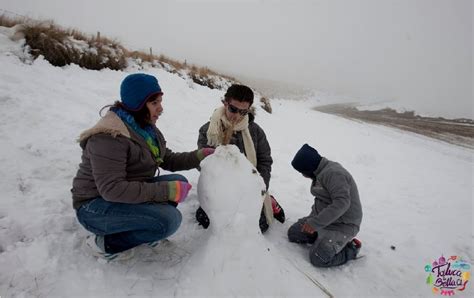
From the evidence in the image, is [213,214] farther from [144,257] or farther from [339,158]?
[339,158]

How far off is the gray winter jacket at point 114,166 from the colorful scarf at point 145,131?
49 millimetres

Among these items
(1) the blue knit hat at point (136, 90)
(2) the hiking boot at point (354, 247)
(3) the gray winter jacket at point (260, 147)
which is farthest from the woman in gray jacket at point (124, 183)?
(2) the hiking boot at point (354, 247)

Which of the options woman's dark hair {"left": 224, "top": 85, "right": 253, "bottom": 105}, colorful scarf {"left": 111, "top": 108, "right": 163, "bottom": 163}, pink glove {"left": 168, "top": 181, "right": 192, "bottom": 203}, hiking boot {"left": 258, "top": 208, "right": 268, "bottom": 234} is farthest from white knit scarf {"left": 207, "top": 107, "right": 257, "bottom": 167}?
pink glove {"left": 168, "top": 181, "right": 192, "bottom": 203}

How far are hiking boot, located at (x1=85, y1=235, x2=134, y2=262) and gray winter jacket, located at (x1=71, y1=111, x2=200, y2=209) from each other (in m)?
0.29

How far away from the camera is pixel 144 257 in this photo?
7.59 ft

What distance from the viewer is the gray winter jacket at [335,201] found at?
2762 mm

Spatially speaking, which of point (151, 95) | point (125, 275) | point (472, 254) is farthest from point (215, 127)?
point (472, 254)

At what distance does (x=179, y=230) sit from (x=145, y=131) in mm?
1123

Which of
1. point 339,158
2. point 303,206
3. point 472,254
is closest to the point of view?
point 472,254

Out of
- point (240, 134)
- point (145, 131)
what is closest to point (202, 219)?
point (240, 134)

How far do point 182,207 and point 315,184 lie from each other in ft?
5.09

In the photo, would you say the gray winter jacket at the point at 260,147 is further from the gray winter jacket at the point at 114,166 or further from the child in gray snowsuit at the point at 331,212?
the gray winter jacket at the point at 114,166

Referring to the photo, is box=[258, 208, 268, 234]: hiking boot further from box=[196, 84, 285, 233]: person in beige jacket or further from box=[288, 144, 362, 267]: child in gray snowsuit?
box=[288, 144, 362, 267]: child in gray snowsuit

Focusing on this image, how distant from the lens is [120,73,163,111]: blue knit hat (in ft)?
6.66
